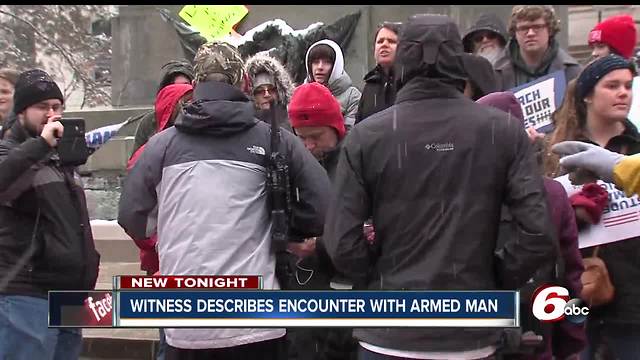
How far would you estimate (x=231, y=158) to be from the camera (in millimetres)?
3418

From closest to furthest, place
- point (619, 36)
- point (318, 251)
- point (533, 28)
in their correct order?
point (318, 251) < point (619, 36) < point (533, 28)

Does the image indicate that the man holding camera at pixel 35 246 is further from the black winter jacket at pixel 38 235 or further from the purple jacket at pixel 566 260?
the purple jacket at pixel 566 260

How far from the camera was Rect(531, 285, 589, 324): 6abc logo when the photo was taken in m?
3.25

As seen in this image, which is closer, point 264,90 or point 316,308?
point 316,308

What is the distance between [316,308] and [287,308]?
0.13 metres

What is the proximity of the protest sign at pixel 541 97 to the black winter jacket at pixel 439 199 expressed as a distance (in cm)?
199

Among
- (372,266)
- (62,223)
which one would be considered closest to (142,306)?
(62,223)

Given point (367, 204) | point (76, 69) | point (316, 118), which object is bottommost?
point (76, 69)

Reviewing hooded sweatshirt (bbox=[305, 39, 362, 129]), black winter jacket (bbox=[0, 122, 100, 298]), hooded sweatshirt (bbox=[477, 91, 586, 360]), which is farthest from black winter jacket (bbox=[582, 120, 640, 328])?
hooded sweatshirt (bbox=[305, 39, 362, 129])

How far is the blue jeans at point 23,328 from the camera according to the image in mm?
3906

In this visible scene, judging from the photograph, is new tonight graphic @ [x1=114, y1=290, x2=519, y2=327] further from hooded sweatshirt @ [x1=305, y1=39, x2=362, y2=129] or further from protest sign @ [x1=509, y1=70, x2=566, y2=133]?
hooded sweatshirt @ [x1=305, y1=39, x2=362, y2=129]

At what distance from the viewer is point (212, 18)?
8734 mm

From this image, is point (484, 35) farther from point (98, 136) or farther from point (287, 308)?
point (287, 308)

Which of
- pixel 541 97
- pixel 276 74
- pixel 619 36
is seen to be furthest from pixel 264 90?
pixel 619 36
